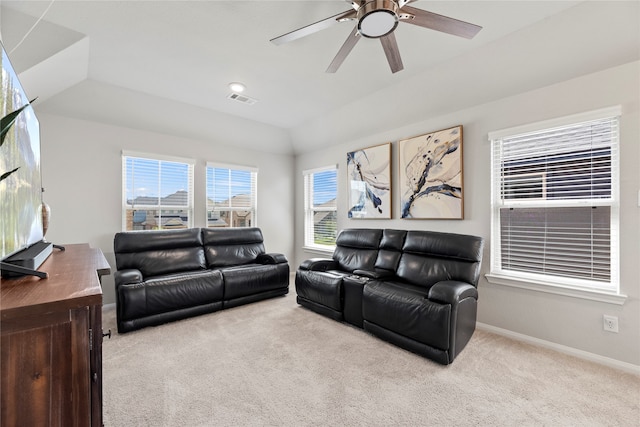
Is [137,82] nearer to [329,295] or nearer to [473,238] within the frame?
[329,295]

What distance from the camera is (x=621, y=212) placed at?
2260 mm

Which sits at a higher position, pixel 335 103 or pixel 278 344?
pixel 335 103

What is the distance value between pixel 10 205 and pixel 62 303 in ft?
2.20

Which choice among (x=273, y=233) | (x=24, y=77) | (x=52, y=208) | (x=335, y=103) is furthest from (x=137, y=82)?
(x=273, y=233)

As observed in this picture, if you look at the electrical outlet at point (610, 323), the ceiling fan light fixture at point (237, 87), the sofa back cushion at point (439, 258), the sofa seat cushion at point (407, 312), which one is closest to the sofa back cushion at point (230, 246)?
the ceiling fan light fixture at point (237, 87)

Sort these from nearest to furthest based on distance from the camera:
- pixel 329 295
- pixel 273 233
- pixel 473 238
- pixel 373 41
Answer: pixel 373 41 < pixel 473 238 < pixel 329 295 < pixel 273 233

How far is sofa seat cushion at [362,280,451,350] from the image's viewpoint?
2.25 m

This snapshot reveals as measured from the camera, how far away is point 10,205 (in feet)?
3.50

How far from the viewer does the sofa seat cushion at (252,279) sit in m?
3.55

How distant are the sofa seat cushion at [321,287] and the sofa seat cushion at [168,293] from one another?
40.4 inches

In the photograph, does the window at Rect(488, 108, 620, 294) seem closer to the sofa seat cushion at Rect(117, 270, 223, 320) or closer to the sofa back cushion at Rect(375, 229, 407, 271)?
the sofa back cushion at Rect(375, 229, 407, 271)

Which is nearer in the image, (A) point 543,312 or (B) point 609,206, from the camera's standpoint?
(B) point 609,206

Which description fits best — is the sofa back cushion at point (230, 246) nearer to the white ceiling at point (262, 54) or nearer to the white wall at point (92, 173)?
the white wall at point (92, 173)

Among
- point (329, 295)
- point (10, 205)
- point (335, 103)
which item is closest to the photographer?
point (10, 205)
